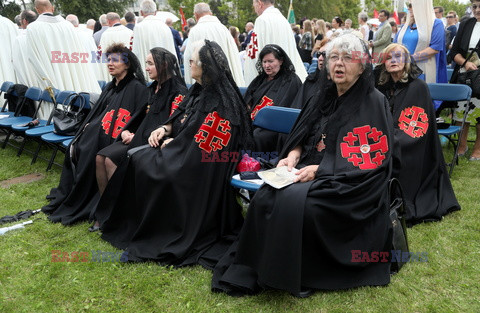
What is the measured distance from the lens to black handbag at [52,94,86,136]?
542cm

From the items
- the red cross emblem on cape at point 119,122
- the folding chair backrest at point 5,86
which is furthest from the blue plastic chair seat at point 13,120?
the red cross emblem on cape at point 119,122

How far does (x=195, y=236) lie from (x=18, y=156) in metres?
4.42

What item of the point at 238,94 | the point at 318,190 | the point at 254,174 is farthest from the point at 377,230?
the point at 238,94

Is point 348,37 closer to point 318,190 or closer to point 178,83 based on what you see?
point 318,190

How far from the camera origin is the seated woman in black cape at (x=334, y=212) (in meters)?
2.72

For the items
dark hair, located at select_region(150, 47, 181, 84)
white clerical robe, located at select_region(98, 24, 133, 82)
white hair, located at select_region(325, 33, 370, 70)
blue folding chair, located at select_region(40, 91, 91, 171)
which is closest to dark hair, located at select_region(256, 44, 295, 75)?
dark hair, located at select_region(150, 47, 181, 84)

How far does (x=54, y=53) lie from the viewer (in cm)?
670

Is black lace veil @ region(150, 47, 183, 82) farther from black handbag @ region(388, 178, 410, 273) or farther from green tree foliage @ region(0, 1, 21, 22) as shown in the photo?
green tree foliage @ region(0, 1, 21, 22)

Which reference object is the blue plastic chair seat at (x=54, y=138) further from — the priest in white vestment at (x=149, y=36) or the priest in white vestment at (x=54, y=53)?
the priest in white vestment at (x=149, y=36)

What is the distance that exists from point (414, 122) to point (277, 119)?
1315 millimetres

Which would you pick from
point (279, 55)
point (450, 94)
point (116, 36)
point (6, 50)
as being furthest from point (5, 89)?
point (450, 94)

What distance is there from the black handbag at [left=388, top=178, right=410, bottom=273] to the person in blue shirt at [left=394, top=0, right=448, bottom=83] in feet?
11.1

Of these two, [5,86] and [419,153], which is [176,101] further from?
[5,86]

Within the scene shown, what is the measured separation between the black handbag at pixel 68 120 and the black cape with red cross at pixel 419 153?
151 inches
